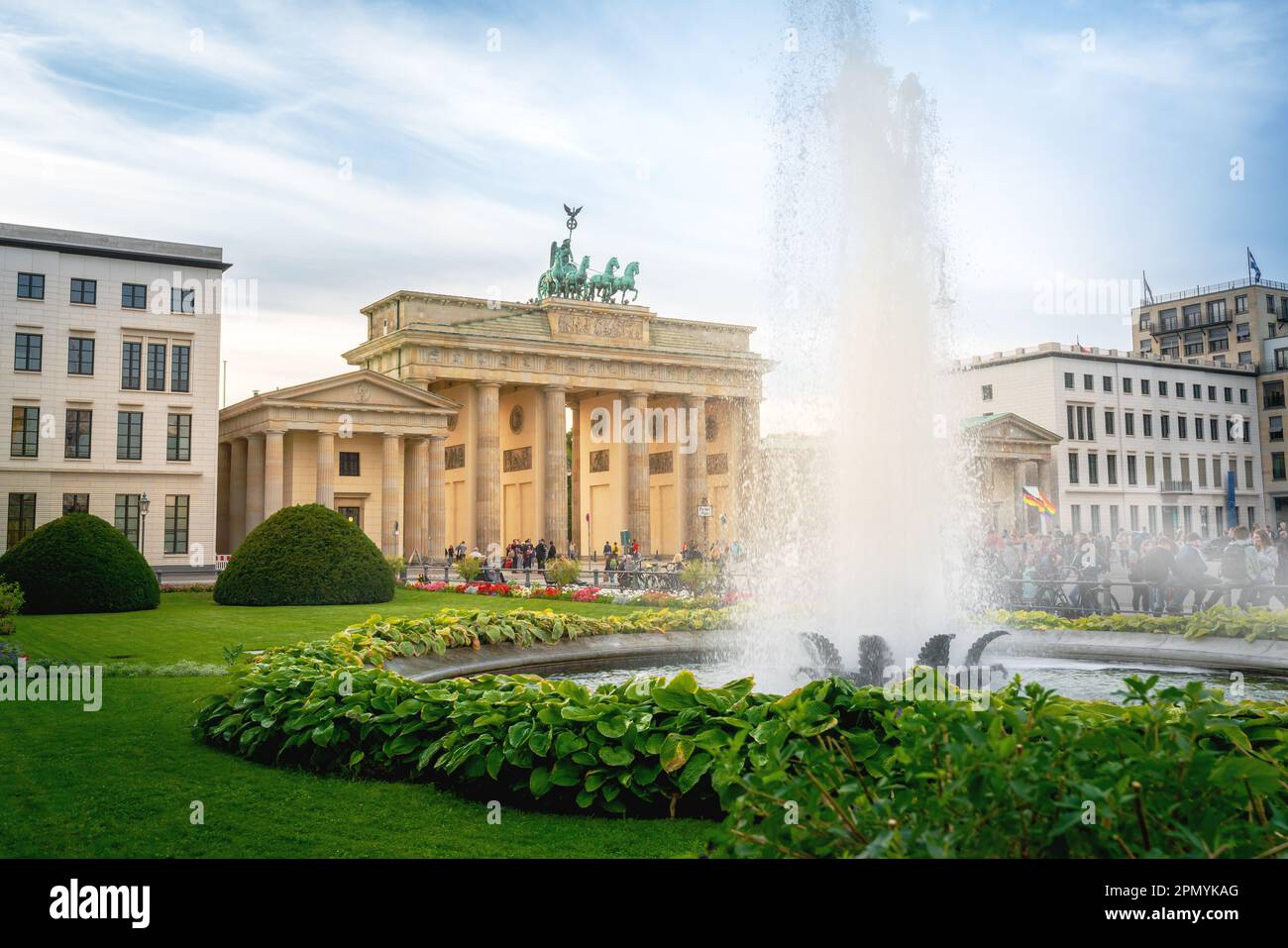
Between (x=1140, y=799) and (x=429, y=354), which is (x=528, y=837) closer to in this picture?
(x=1140, y=799)

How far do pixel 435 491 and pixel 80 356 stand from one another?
21185 millimetres

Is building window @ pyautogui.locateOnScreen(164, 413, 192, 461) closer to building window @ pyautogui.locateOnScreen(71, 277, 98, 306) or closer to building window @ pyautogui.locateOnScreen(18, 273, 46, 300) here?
building window @ pyautogui.locateOnScreen(71, 277, 98, 306)

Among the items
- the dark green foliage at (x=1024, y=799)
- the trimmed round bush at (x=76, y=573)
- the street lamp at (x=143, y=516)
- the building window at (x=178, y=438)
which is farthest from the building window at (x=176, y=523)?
the dark green foliage at (x=1024, y=799)

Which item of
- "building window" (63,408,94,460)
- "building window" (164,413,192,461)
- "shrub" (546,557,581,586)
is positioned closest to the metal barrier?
"shrub" (546,557,581,586)

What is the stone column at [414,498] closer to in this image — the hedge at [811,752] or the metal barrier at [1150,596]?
the metal barrier at [1150,596]

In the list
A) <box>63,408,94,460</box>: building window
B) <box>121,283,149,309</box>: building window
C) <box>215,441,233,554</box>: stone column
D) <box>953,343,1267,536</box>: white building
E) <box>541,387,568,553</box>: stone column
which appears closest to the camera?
<box>63,408,94,460</box>: building window

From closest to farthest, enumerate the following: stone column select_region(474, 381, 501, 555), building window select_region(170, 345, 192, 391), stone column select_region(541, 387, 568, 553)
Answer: building window select_region(170, 345, 192, 391) < stone column select_region(474, 381, 501, 555) < stone column select_region(541, 387, 568, 553)

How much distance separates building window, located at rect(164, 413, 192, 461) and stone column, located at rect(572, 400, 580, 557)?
94.4 feet

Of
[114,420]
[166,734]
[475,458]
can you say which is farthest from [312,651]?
[475,458]

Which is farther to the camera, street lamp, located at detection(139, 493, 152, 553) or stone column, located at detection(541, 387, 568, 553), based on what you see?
stone column, located at detection(541, 387, 568, 553)

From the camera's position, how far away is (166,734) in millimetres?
9352

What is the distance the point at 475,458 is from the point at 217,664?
55044 millimetres

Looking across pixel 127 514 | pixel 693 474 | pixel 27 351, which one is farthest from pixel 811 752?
pixel 693 474

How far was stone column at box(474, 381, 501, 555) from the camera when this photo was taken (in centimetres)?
6738
